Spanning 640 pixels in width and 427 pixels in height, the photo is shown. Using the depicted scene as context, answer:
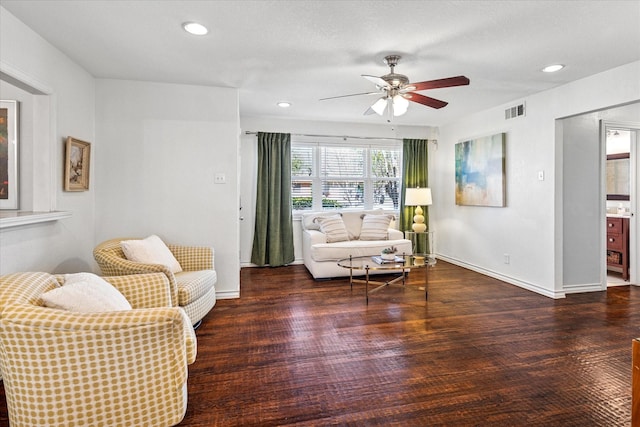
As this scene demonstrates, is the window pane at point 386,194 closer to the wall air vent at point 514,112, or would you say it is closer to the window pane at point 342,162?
the window pane at point 342,162

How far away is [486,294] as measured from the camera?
13.3ft

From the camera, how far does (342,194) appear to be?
20.3 ft

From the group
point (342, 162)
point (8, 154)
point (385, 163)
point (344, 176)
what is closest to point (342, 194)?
point (344, 176)

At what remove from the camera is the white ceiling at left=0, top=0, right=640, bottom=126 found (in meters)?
2.24

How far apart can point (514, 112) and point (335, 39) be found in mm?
2997

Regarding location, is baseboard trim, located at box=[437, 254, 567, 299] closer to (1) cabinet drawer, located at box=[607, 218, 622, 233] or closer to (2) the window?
(2) the window

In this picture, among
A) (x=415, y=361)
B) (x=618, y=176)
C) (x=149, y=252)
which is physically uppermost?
(x=618, y=176)

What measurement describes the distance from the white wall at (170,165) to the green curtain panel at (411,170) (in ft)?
11.1

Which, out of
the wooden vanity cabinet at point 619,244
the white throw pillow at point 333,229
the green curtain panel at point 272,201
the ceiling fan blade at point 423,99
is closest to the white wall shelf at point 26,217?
the green curtain panel at point 272,201

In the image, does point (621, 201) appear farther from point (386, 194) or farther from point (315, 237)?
point (315, 237)

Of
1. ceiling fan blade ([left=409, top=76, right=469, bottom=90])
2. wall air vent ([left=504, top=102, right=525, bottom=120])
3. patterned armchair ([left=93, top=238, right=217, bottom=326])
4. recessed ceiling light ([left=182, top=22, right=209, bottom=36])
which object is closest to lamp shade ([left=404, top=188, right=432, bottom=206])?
wall air vent ([left=504, top=102, right=525, bottom=120])

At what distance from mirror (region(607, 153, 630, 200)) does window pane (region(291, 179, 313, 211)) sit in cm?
479

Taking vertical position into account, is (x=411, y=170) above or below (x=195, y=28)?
below

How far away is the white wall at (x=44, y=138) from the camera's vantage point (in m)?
2.37
